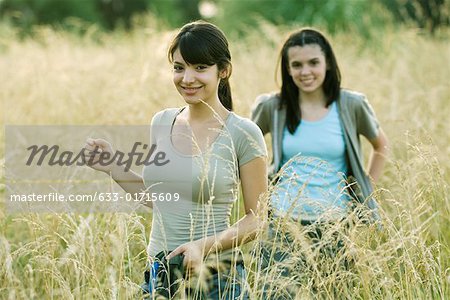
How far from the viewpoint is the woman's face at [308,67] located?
314 cm

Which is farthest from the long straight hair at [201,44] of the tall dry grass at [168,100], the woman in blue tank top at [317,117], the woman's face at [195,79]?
the woman in blue tank top at [317,117]

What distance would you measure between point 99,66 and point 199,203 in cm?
487

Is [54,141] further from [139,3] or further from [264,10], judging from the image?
[139,3]

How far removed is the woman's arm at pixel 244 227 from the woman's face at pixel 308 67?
1.04 m

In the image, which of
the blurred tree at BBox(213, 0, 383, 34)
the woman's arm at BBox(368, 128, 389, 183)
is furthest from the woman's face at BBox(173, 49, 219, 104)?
the blurred tree at BBox(213, 0, 383, 34)

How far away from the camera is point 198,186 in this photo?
2217mm

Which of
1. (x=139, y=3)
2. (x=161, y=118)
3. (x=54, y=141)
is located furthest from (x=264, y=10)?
(x=139, y=3)

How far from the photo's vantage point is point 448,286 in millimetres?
2398

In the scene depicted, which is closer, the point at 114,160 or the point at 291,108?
the point at 114,160

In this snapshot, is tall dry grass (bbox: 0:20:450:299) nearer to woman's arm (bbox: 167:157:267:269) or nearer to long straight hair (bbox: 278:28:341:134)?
woman's arm (bbox: 167:157:267:269)

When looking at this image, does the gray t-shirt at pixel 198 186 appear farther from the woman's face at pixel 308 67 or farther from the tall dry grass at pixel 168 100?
the woman's face at pixel 308 67

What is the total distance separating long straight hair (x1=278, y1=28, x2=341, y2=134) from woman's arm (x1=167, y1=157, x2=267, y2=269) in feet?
3.29

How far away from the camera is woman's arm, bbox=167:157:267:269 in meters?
2.03

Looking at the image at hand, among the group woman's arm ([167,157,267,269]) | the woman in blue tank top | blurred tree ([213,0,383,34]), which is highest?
blurred tree ([213,0,383,34])
